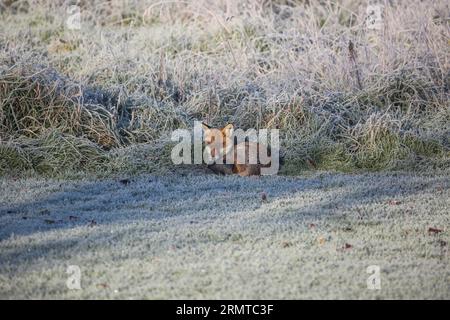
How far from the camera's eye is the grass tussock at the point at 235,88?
8.33 meters

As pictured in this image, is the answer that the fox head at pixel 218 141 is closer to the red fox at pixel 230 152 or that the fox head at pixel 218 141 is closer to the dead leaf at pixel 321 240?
the red fox at pixel 230 152

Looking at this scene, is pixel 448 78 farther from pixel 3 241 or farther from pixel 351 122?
pixel 3 241

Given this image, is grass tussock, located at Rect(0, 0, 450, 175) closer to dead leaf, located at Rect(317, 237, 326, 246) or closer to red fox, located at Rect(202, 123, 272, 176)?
red fox, located at Rect(202, 123, 272, 176)

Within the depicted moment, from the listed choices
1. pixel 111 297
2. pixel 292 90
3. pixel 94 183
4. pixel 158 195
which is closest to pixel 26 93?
pixel 94 183

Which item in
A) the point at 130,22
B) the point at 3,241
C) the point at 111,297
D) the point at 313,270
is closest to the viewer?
the point at 111,297

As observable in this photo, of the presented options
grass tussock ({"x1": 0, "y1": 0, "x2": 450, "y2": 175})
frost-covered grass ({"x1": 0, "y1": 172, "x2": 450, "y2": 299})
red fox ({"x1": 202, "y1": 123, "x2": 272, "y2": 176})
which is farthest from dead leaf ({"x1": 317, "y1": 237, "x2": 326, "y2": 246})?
grass tussock ({"x1": 0, "y1": 0, "x2": 450, "y2": 175})

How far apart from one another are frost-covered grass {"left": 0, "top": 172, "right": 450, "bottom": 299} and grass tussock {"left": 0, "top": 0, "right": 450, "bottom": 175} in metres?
0.63

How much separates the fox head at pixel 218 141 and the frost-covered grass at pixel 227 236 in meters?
0.32

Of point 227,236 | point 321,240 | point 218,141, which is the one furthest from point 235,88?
point 321,240

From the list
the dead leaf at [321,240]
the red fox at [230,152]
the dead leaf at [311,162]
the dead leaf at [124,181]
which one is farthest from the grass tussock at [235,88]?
the dead leaf at [321,240]

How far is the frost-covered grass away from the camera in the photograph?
5016 millimetres

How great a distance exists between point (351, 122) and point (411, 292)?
4.31 metres

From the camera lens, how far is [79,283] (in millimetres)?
5016

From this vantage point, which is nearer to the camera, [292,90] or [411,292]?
[411,292]
